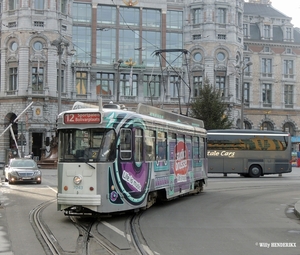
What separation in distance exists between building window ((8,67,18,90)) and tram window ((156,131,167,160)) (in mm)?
45264

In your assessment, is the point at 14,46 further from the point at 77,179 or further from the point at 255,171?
the point at 77,179

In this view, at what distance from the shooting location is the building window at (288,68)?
72.8m

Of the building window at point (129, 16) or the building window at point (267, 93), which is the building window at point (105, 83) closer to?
the building window at point (129, 16)

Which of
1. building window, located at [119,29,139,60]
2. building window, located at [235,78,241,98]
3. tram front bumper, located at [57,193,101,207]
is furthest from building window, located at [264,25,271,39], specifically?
tram front bumper, located at [57,193,101,207]

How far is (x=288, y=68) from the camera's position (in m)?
72.9

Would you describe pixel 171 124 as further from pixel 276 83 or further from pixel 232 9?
pixel 276 83

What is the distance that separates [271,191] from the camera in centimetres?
2564

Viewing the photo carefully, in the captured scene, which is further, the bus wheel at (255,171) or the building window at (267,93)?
the building window at (267,93)

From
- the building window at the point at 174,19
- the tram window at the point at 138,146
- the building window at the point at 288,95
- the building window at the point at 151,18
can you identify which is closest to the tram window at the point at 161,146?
the tram window at the point at 138,146

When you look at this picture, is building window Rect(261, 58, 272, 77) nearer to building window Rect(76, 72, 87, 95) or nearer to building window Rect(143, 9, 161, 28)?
building window Rect(143, 9, 161, 28)

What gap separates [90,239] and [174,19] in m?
57.0

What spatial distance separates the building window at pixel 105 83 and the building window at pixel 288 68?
943 inches

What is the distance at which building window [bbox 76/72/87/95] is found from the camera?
206ft

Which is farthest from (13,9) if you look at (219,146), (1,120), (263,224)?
(263,224)
